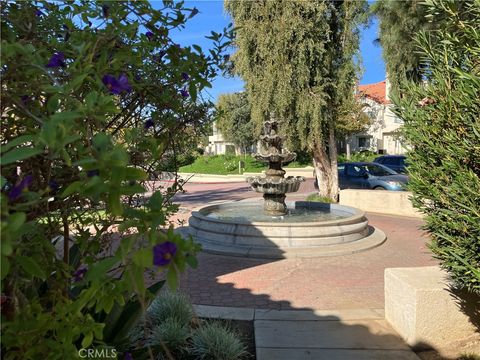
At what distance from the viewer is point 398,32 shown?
60.4ft

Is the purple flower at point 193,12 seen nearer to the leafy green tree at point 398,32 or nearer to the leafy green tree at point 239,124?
the leafy green tree at point 398,32

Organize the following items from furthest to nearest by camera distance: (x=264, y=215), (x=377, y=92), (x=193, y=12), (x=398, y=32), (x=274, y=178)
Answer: (x=377, y=92) < (x=398, y=32) < (x=264, y=215) < (x=274, y=178) < (x=193, y=12)

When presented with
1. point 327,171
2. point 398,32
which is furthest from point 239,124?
point 327,171

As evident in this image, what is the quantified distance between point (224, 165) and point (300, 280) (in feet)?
113

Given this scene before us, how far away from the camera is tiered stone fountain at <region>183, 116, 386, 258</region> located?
870 centimetres

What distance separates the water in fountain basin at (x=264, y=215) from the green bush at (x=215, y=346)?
676cm

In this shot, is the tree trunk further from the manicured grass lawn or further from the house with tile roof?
the house with tile roof

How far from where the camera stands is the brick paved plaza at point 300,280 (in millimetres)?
5809

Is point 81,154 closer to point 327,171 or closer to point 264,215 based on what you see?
point 264,215

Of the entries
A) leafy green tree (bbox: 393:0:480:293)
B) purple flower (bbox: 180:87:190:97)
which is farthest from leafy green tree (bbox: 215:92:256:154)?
purple flower (bbox: 180:87:190:97)

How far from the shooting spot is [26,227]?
1165 millimetres

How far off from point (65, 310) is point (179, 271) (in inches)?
25.6

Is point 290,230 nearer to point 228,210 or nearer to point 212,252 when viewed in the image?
point 212,252

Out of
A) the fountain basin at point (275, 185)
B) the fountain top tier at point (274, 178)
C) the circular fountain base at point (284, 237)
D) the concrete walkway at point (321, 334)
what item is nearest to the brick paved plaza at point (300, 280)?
the circular fountain base at point (284, 237)
